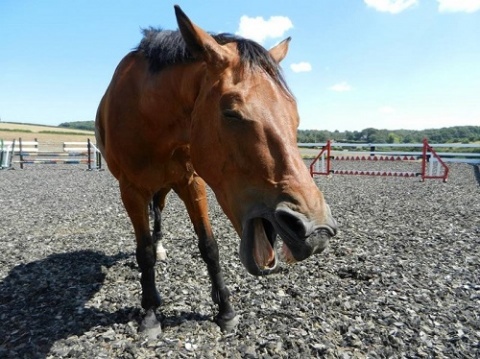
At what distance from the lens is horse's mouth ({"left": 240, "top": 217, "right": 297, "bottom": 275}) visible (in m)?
1.96

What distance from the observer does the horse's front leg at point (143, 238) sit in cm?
342

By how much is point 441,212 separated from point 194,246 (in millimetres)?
5435

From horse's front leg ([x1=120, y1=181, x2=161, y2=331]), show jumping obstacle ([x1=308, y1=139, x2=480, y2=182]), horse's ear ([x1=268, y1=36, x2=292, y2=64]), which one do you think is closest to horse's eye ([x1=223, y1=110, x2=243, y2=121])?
horse's ear ([x1=268, y1=36, x2=292, y2=64])

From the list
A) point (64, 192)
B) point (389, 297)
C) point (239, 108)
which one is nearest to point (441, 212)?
point (389, 297)

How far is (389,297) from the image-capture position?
143 inches

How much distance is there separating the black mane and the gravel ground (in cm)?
207

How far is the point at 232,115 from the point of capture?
6.61ft

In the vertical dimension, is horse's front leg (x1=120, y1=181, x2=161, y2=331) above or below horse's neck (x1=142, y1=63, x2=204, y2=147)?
below

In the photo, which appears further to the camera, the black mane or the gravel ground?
the gravel ground

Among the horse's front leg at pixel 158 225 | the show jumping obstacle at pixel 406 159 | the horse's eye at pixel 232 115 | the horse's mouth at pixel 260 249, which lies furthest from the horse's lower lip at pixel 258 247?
the show jumping obstacle at pixel 406 159

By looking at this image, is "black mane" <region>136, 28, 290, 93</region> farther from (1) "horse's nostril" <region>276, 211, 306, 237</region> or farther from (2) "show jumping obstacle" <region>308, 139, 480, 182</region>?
(2) "show jumping obstacle" <region>308, 139, 480, 182</region>

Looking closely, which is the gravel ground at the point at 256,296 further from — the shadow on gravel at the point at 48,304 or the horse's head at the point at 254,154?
the horse's head at the point at 254,154

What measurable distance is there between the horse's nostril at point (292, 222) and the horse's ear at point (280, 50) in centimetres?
156

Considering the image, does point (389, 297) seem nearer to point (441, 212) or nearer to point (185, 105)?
point (185, 105)
